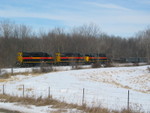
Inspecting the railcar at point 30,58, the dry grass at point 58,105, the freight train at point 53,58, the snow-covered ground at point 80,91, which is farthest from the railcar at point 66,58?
the dry grass at point 58,105

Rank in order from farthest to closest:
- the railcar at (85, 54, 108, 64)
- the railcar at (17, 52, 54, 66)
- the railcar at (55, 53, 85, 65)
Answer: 1. the railcar at (85, 54, 108, 64)
2. the railcar at (55, 53, 85, 65)
3. the railcar at (17, 52, 54, 66)

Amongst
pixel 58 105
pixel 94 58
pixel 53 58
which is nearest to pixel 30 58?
pixel 53 58

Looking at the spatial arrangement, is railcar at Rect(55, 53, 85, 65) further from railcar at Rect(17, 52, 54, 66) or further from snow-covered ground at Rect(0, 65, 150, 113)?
snow-covered ground at Rect(0, 65, 150, 113)

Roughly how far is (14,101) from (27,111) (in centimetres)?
254

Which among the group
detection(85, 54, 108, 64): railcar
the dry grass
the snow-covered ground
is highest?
detection(85, 54, 108, 64): railcar

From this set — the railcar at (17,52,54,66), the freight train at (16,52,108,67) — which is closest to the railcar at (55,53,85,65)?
the freight train at (16,52,108,67)

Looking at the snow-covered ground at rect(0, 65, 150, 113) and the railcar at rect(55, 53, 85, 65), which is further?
the railcar at rect(55, 53, 85, 65)

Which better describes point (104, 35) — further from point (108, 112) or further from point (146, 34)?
point (108, 112)

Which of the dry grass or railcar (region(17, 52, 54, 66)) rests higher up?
railcar (region(17, 52, 54, 66))

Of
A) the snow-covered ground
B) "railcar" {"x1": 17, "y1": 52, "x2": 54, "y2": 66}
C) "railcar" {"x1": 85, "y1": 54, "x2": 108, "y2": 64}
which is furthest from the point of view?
"railcar" {"x1": 85, "y1": 54, "x2": 108, "y2": 64}

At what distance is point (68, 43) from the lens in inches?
3177

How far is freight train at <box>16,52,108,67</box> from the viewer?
144 feet

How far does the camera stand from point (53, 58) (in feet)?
164

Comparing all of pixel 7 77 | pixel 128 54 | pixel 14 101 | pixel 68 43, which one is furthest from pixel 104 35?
pixel 14 101
